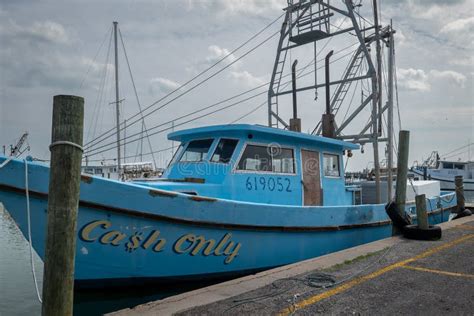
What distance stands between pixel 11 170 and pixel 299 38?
8121 millimetres

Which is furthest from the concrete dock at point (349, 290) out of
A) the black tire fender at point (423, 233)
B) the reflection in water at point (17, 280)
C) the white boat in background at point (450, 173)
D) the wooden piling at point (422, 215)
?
the white boat in background at point (450, 173)

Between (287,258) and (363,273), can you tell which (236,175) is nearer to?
(287,258)

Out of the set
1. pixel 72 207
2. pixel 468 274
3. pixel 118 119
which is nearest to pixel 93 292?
pixel 72 207

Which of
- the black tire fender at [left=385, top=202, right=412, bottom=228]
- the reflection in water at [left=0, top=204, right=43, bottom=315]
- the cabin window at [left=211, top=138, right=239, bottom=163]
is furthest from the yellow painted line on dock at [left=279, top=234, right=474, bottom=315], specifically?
the reflection in water at [left=0, top=204, right=43, bottom=315]

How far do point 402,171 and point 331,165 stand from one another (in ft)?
4.88

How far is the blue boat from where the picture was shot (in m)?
5.02

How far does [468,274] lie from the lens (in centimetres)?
523

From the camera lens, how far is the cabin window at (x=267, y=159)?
739 cm

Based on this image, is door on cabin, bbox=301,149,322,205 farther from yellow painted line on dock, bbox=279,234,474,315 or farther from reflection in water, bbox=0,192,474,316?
reflection in water, bbox=0,192,474,316

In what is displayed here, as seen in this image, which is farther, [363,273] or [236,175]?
[236,175]

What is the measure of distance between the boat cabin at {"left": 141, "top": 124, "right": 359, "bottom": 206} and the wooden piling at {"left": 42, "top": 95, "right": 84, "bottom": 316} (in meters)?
3.37

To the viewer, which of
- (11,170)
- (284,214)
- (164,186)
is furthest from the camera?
(284,214)

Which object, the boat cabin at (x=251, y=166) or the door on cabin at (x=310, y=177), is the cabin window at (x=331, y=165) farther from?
the door on cabin at (x=310, y=177)

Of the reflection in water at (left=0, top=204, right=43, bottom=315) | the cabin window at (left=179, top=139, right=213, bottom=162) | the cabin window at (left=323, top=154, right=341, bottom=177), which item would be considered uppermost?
the cabin window at (left=179, top=139, right=213, bottom=162)
